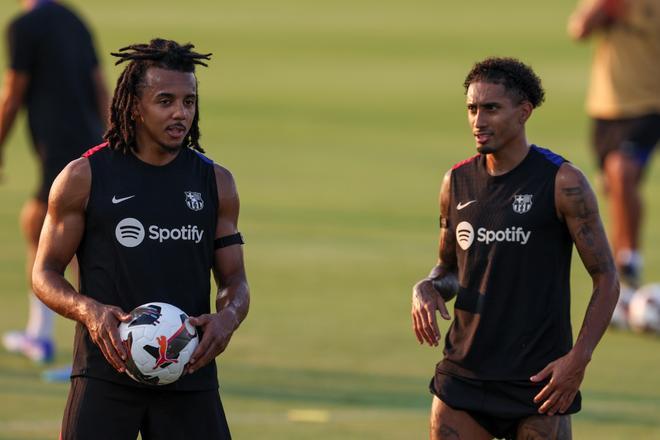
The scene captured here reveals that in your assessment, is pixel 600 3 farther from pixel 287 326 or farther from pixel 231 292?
pixel 231 292

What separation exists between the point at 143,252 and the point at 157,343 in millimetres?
460

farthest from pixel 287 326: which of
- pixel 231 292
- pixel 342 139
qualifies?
pixel 342 139

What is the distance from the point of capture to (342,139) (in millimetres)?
24891

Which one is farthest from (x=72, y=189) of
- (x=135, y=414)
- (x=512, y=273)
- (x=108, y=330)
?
(x=512, y=273)

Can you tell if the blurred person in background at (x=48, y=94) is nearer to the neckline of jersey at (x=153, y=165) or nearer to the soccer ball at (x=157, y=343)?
Result: the neckline of jersey at (x=153, y=165)

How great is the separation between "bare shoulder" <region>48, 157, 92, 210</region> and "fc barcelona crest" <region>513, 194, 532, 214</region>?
6.31 ft

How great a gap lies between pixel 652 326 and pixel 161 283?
667 cm

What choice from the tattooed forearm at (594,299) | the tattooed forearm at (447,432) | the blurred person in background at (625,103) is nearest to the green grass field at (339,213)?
the blurred person in background at (625,103)

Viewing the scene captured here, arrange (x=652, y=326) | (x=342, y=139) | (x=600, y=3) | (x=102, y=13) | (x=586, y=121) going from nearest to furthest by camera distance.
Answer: (x=652, y=326) → (x=600, y=3) → (x=342, y=139) → (x=586, y=121) → (x=102, y=13)

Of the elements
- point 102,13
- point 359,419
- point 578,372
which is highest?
point 102,13

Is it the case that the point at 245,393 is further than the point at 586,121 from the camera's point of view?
No

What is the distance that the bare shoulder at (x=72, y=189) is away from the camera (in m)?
6.72

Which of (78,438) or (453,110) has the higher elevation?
(453,110)

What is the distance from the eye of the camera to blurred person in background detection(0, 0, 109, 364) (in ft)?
36.9
